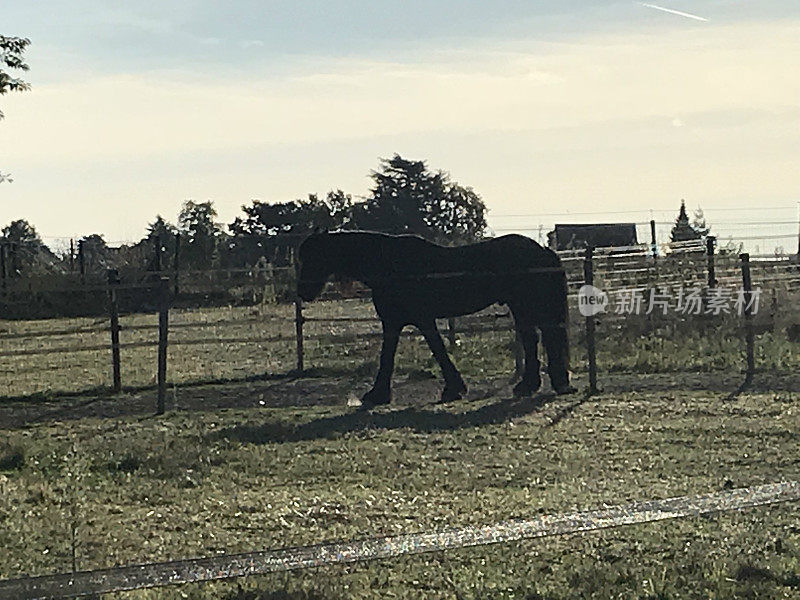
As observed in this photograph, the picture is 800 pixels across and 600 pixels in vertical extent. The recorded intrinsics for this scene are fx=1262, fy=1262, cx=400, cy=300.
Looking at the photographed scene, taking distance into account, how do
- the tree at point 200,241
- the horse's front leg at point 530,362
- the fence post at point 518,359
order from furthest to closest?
the tree at point 200,241, the fence post at point 518,359, the horse's front leg at point 530,362

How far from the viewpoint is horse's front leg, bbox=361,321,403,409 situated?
1316cm

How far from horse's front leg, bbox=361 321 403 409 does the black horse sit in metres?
0.01

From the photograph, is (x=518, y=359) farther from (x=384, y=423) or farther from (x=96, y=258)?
(x=96, y=258)

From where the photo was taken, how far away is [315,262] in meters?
13.5

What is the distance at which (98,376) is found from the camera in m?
16.7

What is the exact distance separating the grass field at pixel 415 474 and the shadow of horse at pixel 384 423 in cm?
4

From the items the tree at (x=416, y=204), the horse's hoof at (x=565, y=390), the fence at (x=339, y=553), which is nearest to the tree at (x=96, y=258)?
the tree at (x=416, y=204)

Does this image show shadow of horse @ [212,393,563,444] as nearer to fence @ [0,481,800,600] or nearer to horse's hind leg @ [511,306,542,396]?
horse's hind leg @ [511,306,542,396]

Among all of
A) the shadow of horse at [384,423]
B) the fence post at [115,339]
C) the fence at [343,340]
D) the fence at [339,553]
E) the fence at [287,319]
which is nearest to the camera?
the fence at [339,553]

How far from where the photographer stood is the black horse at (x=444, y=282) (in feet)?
44.0

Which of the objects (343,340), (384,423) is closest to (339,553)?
(384,423)

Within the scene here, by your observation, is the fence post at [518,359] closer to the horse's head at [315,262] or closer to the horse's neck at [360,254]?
the horse's neck at [360,254]

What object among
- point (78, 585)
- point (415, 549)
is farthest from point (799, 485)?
point (78, 585)

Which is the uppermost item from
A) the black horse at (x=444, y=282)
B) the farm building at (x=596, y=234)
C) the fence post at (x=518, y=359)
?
the farm building at (x=596, y=234)
